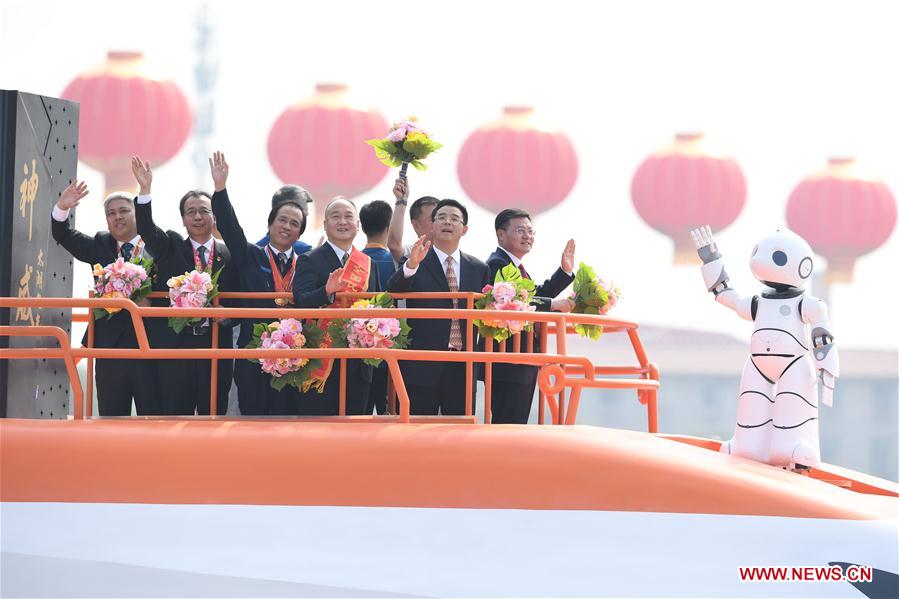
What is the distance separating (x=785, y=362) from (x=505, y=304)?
1649mm

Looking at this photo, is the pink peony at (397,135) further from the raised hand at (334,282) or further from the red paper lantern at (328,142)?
the red paper lantern at (328,142)

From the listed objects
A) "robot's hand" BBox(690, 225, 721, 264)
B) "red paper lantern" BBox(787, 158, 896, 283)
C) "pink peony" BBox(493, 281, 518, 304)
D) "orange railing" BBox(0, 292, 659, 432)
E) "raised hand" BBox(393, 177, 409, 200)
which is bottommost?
"orange railing" BBox(0, 292, 659, 432)

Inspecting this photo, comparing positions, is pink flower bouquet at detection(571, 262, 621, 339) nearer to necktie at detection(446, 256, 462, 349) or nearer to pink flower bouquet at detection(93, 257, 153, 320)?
necktie at detection(446, 256, 462, 349)

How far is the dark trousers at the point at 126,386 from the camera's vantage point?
730 centimetres

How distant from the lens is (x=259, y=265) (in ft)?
25.1

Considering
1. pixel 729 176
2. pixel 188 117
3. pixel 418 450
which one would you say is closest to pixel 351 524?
pixel 418 450

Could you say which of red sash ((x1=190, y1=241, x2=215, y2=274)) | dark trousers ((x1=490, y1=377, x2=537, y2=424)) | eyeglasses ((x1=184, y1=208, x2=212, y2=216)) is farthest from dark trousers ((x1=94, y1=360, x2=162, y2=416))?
dark trousers ((x1=490, y1=377, x2=537, y2=424))

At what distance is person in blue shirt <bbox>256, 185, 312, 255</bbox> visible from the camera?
25.9ft

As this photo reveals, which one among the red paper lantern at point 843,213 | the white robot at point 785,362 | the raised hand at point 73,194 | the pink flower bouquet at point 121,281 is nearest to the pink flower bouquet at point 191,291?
the pink flower bouquet at point 121,281

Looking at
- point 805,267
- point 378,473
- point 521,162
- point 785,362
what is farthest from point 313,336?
point 521,162

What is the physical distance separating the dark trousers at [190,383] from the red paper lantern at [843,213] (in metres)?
35.7

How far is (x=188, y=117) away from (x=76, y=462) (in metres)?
27.8

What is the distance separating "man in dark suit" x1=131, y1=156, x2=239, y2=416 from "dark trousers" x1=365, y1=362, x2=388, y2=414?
35.9 inches

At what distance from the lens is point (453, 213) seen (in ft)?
24.2
